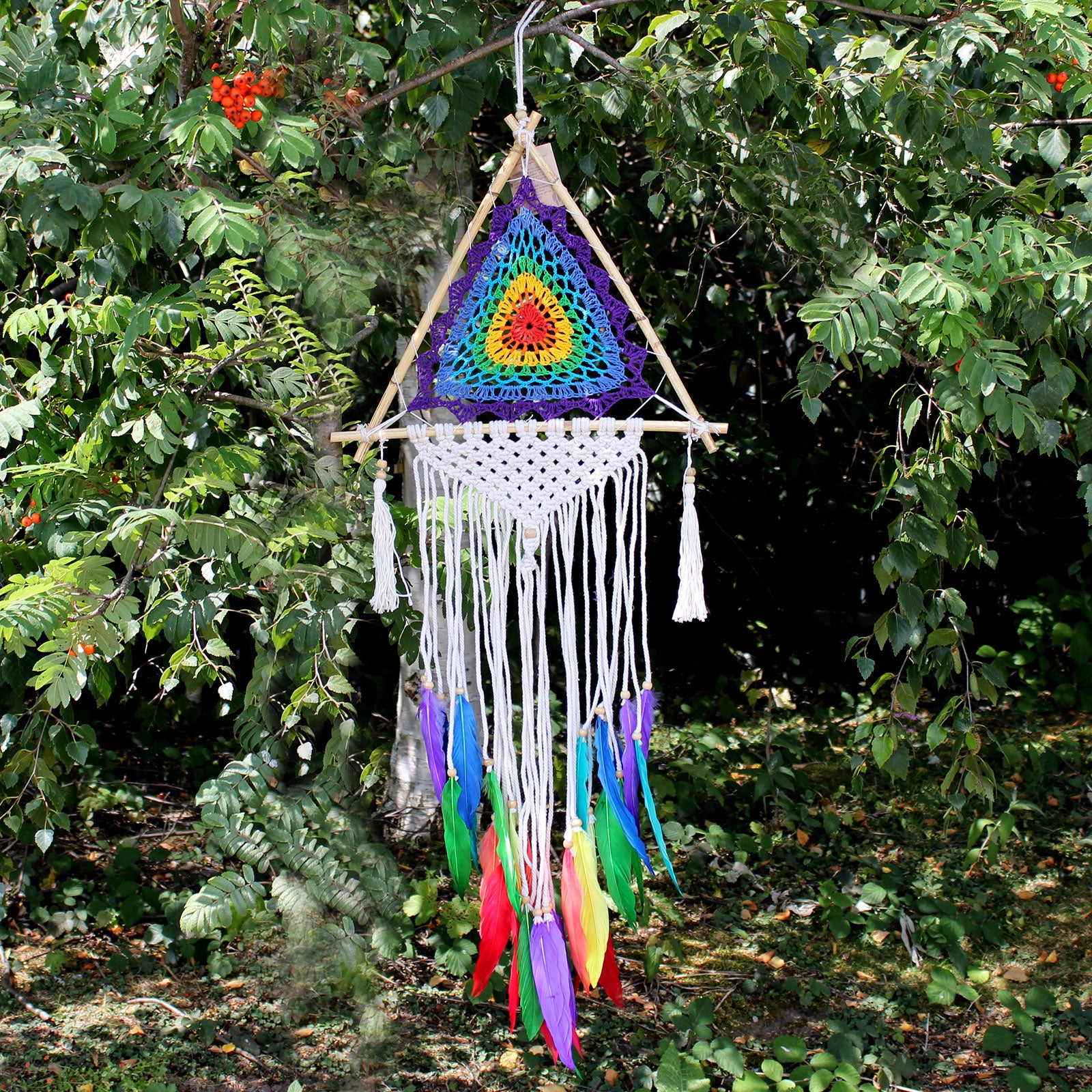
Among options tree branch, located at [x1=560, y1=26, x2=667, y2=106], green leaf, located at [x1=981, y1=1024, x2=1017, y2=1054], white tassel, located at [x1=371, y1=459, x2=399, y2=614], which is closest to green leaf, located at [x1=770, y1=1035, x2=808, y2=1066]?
green leaf, located at [x1=981, y1=1024, x2=1017, y2=1054]

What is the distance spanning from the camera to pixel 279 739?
6.84 feet

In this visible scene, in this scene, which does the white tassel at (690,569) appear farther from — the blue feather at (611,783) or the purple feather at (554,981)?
the purple feather at (554,981)

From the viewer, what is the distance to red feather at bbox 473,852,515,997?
1.81 meters

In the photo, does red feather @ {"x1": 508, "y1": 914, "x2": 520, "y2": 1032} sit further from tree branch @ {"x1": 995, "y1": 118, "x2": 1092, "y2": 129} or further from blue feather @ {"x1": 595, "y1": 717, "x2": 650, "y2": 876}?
tree branch @ {"x1": 995, "y1": 118, "x2": 1092, "y2": 129}

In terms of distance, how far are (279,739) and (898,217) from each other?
5.29ft

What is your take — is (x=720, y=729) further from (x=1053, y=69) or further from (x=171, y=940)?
(x=1053, y=69)

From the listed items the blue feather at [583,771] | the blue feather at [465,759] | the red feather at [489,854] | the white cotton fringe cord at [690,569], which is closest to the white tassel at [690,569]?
the white cotton fringe cord at [690,569]

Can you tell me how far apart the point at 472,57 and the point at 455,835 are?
128 cm

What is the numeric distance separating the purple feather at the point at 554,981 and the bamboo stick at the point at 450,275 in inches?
31.4

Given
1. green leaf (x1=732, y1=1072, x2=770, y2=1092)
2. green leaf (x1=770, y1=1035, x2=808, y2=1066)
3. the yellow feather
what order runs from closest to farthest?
the yellow feather, green leaf (x1=732, y1=1072, x2=770, y2=1092), green leaf (x1=770, y1=1035, x2=808, y2=1066)

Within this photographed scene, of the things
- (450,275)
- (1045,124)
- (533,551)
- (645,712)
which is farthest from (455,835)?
(1045,124)

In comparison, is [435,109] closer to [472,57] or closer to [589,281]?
[472,57]

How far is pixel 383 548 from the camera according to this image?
1.74 meters

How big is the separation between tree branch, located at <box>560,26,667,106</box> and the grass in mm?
1795
